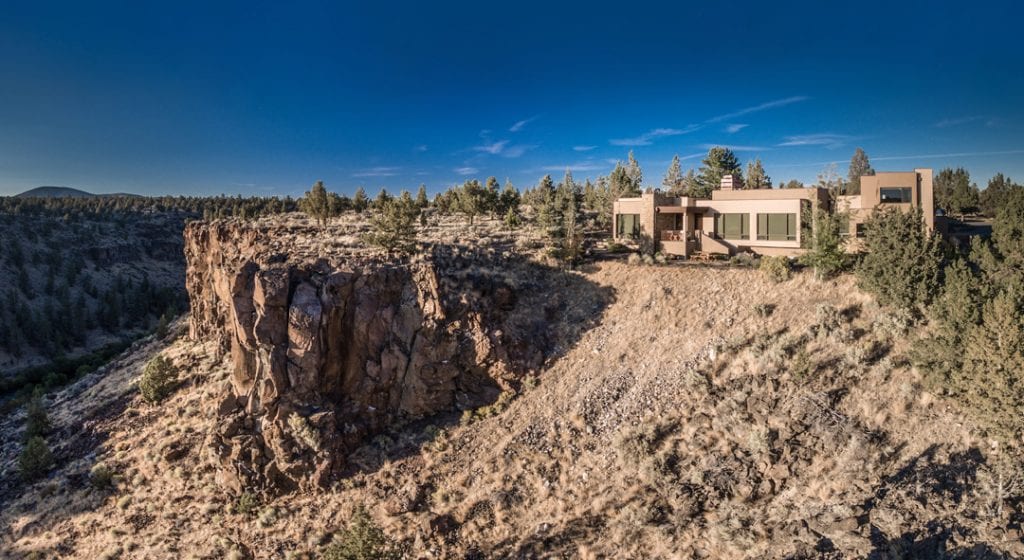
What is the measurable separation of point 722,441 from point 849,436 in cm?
462

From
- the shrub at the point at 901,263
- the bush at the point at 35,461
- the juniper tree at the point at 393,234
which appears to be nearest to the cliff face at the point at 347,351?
the juniper tree at the point at 393,234

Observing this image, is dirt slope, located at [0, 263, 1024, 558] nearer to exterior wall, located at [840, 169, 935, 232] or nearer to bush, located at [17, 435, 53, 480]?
bush, located at [17, 435, 53, 480]

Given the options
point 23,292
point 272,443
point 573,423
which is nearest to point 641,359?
point 573,423

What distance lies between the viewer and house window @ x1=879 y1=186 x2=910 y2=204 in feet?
102

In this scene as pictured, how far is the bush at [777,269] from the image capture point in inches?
1093

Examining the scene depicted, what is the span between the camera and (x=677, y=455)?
20797 mm

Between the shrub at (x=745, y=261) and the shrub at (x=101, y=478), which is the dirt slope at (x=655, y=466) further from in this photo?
the shrub at (x=745, y=261)

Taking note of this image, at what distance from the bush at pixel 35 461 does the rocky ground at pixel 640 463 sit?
0.92 metres

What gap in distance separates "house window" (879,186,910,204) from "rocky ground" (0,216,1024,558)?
30.4ft

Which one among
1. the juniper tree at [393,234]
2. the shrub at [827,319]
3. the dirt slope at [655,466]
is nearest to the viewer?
the dirt slope at [655,466]

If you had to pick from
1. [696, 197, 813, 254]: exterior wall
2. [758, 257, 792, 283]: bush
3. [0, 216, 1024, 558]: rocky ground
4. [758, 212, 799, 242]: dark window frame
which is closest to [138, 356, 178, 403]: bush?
[0, 216, 1024, 558]: rocky ground

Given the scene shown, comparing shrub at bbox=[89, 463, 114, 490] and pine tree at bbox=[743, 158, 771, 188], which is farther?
pine tree at bbox=[743, 158, 771, 188]

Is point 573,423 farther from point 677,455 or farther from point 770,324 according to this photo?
point 770,324

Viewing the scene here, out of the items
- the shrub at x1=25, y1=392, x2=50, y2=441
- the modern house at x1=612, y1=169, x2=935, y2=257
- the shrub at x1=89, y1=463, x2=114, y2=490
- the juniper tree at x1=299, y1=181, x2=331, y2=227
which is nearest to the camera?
the shrub at x1=89, y1=463, x2=114, y2=490
